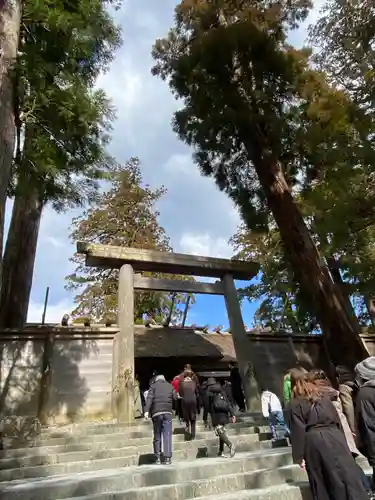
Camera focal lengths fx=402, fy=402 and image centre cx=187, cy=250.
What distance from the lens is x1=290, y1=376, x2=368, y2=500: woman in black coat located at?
113 inches

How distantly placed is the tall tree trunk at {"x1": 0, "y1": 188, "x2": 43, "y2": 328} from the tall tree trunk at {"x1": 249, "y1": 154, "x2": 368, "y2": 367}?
552cm

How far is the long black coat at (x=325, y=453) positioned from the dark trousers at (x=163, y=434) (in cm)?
248

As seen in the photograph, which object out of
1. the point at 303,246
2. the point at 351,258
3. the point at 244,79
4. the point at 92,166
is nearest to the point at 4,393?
the point at 92,166

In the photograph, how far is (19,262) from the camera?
8945mm

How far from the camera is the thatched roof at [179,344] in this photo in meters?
13.2

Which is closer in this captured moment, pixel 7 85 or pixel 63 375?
pixel 7 85

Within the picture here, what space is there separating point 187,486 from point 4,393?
19.8ft

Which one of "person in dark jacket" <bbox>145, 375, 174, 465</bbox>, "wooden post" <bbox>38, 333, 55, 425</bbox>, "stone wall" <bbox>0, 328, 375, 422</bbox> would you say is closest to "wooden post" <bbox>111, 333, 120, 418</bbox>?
"stone wall" <bbox>0, 328, 375, 422</bbox>

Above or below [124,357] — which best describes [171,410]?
below

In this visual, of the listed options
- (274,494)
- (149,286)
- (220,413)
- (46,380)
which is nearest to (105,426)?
(46,380)

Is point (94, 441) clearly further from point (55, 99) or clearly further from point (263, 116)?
point (263, 116)

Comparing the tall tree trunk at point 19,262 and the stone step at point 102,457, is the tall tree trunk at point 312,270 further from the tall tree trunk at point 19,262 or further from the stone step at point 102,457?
the tall tree trunk at point 19,262

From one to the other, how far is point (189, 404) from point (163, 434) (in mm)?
1212

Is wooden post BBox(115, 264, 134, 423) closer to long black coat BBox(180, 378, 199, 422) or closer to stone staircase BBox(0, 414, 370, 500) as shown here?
stone staircase BBox(0, 414, 370, 500)
